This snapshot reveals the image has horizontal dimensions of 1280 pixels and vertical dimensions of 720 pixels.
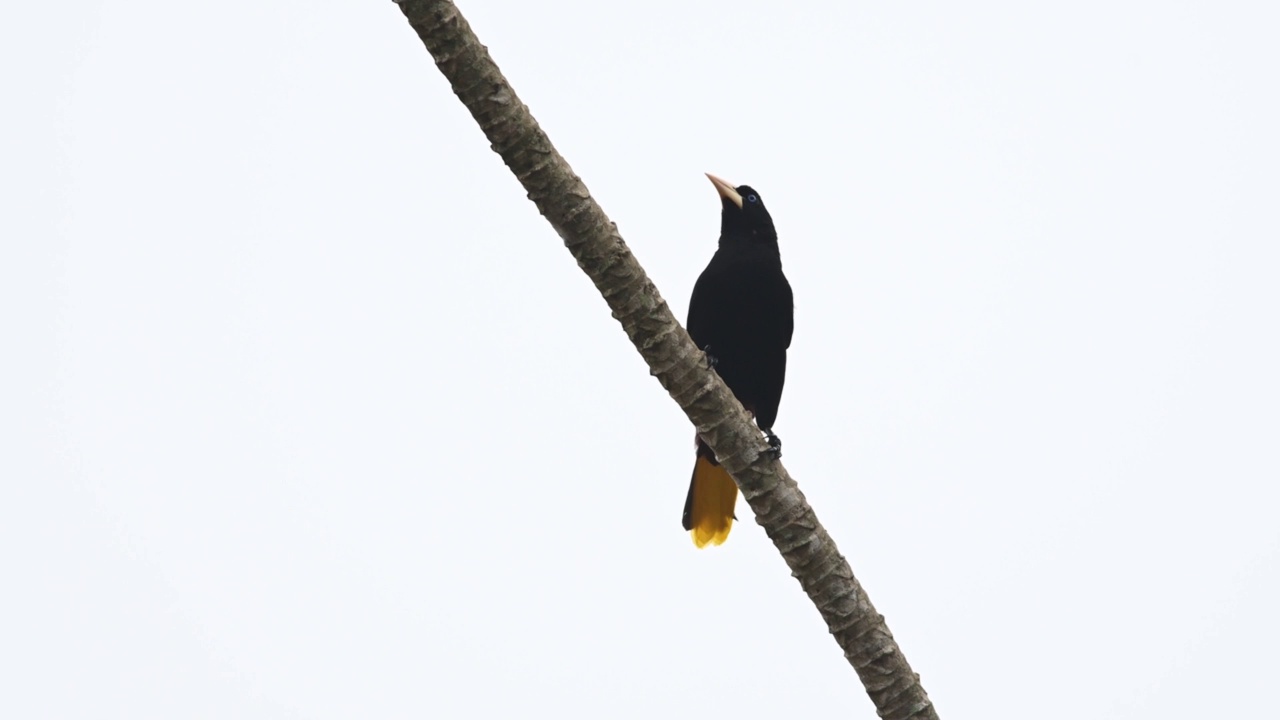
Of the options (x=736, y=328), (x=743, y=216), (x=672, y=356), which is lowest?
(x=672, y=356)

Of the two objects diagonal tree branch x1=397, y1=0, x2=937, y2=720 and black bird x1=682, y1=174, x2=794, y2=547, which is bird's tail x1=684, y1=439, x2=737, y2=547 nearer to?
black bird x1=682, y1=174, x2=794, y2=547

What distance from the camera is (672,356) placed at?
3834mm

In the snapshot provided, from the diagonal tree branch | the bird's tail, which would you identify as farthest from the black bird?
the diagonal tree branch

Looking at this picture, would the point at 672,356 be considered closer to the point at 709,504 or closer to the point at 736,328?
the point at 736,328

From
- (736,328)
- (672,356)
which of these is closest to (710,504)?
(736,328)

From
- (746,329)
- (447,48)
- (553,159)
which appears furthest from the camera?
(746,329)

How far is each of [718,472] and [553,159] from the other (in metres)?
2.22

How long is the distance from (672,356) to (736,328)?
1583mm

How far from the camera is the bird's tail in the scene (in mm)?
5465

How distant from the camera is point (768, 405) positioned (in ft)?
18.7

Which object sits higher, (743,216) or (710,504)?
(743,216)

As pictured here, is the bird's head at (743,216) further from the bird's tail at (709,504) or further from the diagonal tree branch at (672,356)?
the diagonal tree branch at (672,356)

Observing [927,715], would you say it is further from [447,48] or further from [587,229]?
[447,48]

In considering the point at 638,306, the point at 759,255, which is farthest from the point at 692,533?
the point at 638,306
